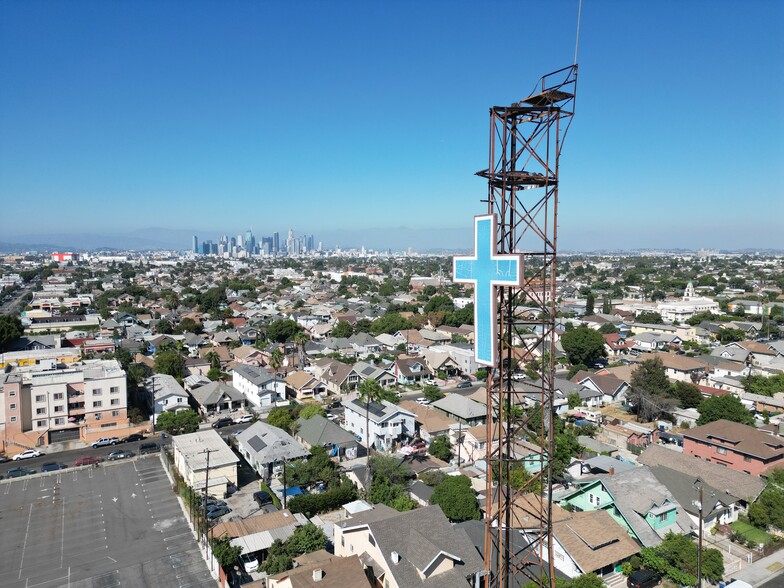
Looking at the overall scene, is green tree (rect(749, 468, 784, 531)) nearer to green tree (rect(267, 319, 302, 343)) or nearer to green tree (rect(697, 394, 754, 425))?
green tree (rect(697, 394, 754, 425))

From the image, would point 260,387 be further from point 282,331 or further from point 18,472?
point 282,331

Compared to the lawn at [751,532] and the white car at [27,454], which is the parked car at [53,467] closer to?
the white car at [27,454]

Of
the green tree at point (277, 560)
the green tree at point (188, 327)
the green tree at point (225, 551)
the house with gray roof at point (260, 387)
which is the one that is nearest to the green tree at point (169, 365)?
the house with gray roof at point (260, 387)

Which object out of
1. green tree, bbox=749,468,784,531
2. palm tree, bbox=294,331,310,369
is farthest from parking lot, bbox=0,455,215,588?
palm tree, bbox=294,331,310,369

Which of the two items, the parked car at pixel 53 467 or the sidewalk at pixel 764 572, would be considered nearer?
the sidewalk at pixel 764 572

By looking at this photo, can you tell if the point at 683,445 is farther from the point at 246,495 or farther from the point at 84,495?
the point at 84,495

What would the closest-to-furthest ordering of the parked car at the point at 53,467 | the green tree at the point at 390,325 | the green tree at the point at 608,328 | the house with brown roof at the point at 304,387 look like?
the parked car at the point at 53,467, the house with brown roof at the point at 304,387, the green tree at the point at 608,328, the green tree at the point at 390,325
